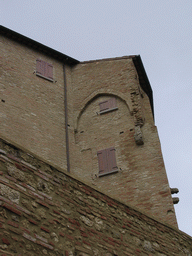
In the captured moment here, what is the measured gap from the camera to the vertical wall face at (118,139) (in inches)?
542

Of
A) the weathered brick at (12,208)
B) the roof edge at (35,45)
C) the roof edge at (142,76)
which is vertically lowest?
the weathered brick at (12,208)

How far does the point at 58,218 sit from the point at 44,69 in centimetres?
1199

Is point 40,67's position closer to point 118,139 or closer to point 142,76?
point 142,76

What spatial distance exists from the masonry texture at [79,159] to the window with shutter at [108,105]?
45mm

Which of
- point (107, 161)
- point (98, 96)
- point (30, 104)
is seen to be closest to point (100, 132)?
point (107, 161)

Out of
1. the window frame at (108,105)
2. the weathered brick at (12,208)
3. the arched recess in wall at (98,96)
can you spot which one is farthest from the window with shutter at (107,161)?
the weathered brick at (12,208)

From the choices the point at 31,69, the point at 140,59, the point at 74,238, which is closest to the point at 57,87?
the point at 31,69

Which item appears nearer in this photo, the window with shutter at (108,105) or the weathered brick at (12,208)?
the weathered brick at (12,208)

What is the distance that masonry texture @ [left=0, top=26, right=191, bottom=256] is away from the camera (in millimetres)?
6379

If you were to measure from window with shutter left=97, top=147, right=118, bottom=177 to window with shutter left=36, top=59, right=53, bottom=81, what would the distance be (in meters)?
4.41

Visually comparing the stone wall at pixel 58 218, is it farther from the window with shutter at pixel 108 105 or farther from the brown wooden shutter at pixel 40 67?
the brown wooden shutter at pixel 40 67

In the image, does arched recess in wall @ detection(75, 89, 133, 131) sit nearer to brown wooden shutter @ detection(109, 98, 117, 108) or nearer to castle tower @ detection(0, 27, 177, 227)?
castle tower @ detection(0, 27, 177, 227)

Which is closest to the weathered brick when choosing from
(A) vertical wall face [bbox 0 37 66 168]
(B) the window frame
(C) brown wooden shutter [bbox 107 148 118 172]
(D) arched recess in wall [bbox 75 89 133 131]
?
(A) vertical wall face [bbox 0 37 66 168]

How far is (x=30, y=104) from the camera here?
1595 cm
